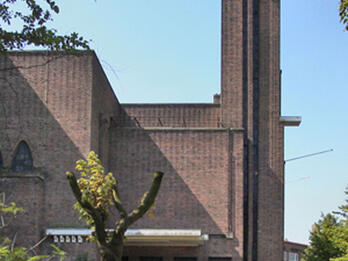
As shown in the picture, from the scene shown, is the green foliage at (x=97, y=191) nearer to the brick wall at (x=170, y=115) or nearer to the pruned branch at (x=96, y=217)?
the pruned branch at (x=96, y=217)

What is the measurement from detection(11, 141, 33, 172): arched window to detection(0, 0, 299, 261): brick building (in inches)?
1.6

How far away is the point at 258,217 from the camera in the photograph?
106 feet

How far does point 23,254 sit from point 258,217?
25.6 metres

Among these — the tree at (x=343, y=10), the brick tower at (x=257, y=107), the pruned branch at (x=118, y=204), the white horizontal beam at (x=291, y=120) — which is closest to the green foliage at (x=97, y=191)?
the pruned branch at (x=118, y=204)

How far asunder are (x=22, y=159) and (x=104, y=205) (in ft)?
44.4

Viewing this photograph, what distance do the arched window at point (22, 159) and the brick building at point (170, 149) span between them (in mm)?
39

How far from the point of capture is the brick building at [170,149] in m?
26.3

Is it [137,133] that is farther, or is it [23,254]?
[137,133]

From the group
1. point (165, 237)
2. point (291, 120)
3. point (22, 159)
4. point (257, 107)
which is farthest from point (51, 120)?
point (291, 120)

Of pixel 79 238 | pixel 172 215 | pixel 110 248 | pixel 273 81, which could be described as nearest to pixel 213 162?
pixel 172 215

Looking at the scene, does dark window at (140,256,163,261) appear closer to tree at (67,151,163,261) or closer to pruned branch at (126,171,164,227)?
tree at (67,151,163,261)

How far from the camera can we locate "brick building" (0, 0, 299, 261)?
26.3 m

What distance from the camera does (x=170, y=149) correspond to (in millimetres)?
31188

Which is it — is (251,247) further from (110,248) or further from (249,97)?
(110,248)
